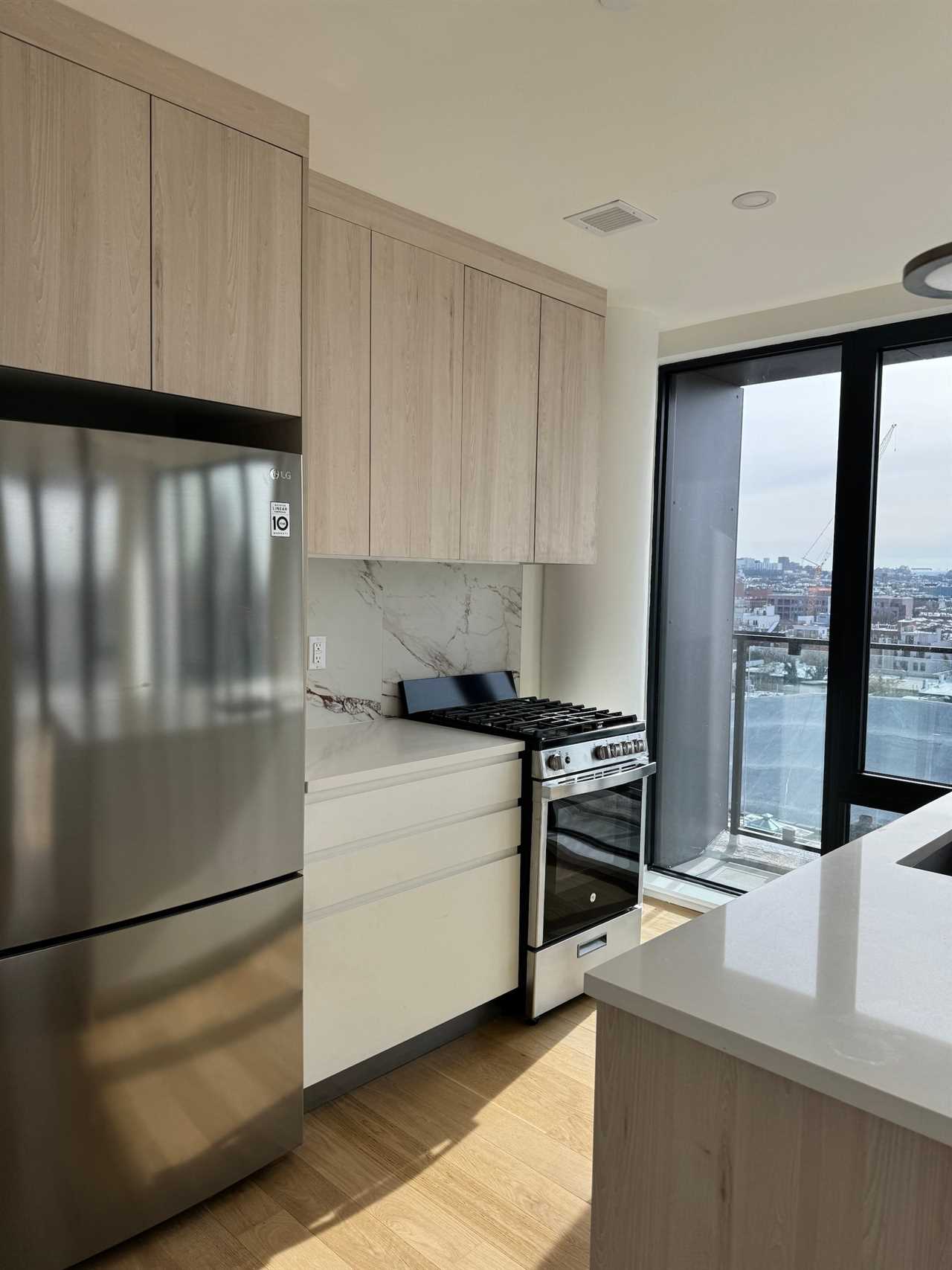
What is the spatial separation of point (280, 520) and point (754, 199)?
1.63 m

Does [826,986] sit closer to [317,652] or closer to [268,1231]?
[268,1231]

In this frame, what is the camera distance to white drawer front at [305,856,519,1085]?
2410 millimetres

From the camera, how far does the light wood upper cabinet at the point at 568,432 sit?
3.30 m

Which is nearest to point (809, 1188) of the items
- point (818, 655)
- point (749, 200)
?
point (749, 200)

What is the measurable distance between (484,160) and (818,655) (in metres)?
2.30

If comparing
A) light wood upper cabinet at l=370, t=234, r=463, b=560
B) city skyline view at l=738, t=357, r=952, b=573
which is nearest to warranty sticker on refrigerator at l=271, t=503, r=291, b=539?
light wood upper cabinet at l=370, t=234, r=463, b=560

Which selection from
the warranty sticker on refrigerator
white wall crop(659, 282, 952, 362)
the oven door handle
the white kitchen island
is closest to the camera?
the white kitchen island

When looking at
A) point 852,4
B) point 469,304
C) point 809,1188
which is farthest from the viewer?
point 469,304

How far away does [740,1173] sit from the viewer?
1.09 metres

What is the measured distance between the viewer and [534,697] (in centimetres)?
376

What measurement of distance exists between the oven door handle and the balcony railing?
2.48 ft

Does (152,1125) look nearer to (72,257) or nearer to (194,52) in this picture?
(72,257)

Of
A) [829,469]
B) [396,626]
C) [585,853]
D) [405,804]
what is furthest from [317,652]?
[829,469]

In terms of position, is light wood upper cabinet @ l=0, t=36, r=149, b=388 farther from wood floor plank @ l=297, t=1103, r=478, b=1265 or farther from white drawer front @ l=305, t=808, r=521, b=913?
wood floor plank @ l=297, t=1103, r=478, b=1265
